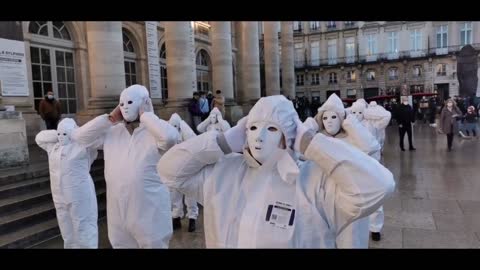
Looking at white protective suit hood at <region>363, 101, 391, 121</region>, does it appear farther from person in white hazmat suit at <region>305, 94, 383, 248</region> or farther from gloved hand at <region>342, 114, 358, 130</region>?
gloved hand at <region>342, 114, 358, 130</region>

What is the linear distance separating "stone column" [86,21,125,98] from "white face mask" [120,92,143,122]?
791cm

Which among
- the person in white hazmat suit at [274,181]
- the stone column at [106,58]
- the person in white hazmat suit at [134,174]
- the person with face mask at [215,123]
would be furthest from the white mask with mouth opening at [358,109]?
the person in white hazmat suit at [274,181]

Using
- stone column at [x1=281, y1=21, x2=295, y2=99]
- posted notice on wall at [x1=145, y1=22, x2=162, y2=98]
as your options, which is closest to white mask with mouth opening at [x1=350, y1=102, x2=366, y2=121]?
posted notice on wall at [x1=145, y1=22, x2=162, y2=98]

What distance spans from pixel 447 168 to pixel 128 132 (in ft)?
30.8

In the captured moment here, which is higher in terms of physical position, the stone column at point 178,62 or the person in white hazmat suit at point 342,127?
the stone column at point 178,62

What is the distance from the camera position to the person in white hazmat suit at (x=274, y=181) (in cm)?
194

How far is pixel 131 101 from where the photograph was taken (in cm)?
372

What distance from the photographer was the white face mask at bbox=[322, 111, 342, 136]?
5043mm

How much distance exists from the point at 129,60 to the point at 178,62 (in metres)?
4.99

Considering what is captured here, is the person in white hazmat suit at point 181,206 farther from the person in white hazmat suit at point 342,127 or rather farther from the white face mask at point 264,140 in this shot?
the white face mask at point 264,140

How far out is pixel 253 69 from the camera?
918 inches

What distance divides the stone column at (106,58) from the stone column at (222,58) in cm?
819
